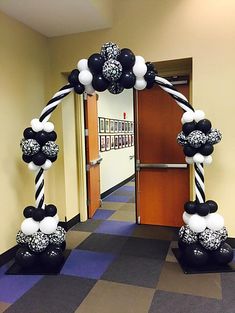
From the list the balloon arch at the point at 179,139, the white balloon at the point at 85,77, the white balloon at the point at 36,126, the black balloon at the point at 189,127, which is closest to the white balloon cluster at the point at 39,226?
the balloon arch at the point at 179,139

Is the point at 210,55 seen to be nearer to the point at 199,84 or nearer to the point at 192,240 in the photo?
the point at 199,84

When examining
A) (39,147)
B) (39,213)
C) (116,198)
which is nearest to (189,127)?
(39,147)

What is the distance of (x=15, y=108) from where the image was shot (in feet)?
10.5

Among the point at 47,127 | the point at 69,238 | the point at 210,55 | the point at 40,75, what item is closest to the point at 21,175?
the point at 47,127

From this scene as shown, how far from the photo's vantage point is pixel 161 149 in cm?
412

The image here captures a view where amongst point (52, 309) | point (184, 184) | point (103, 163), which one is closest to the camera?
point (52, 309)

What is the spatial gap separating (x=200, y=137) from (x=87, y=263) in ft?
6.17

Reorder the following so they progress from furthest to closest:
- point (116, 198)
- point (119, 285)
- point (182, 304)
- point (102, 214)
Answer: point (116, 198)
point (102, 214)
point (119, 285)
point (182, 304)

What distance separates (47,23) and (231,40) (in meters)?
2.26

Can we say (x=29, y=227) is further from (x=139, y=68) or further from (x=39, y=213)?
(x=139, y=68)

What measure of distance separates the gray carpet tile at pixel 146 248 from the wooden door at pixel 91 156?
4.20ft

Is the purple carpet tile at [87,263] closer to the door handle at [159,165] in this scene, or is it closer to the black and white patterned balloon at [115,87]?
the door handle at [159,165]

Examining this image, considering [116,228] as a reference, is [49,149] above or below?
above

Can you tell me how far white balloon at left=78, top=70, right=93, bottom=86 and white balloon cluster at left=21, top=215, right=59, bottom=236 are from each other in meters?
1.52
